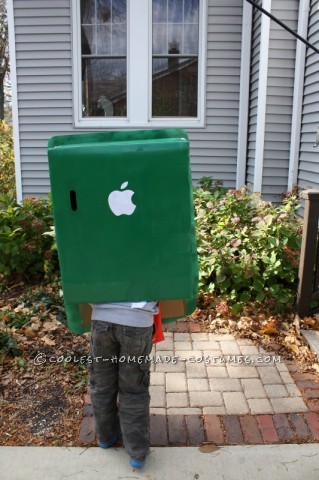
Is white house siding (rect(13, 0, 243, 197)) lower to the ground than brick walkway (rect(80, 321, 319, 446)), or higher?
higher

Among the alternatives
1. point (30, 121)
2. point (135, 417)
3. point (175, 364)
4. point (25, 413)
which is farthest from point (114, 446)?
point (30, 121)

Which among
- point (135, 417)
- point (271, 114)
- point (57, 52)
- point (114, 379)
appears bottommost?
point (135, 417)

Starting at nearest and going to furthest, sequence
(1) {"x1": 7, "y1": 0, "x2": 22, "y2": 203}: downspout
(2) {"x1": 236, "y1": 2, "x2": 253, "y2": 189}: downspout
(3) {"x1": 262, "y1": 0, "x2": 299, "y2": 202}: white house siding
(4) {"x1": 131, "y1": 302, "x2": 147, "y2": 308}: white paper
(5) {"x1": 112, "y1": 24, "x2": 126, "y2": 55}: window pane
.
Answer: (4) {"x1": 131, "y1": 302, "x2": 147, "y2": 308}: white paper → (3) {"x1": 262, "y1": 0, "x2": 299, "y2": 202}: white house siding → (2) {"x1": 236, "y1": 2, "x2": 253, "y2": 189}: downspout → (1) {"x1": 7, "y1": 0, "x2": 22, "y2": 203}: downspout → (5) {"x1": 112, "y1": 24, "x2": 126, "y2": 55}: window pane

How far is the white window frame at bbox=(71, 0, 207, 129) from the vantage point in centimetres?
615

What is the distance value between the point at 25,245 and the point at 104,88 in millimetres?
2866

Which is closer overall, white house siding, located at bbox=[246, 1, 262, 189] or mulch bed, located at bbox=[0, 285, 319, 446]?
mulch bed, located at bbox=[0, 285, 319, 446]

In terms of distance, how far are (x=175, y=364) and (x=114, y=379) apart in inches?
41.3

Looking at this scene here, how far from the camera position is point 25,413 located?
9.00 feet

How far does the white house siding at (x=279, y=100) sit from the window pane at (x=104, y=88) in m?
2.05

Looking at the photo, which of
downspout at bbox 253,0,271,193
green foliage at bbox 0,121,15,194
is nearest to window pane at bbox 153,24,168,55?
downspout at bbox 253,0,271,193

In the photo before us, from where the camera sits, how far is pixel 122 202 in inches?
77.6

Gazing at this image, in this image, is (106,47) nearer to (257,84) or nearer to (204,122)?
(204,122)

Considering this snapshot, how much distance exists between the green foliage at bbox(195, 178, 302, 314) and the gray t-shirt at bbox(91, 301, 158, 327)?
5.88 ft

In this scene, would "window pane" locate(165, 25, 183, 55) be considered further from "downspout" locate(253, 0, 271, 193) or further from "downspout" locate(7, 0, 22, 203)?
"downspout" locate(7, 0, 22, 203)
